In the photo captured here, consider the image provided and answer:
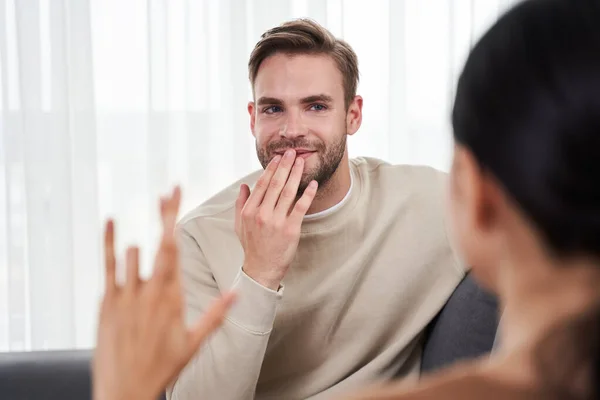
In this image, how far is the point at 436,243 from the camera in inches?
76.4

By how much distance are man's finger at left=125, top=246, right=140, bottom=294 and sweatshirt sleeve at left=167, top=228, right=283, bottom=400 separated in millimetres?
833

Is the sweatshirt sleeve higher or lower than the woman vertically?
lower

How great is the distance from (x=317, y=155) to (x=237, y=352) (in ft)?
1.73

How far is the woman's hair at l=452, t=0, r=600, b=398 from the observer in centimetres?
63

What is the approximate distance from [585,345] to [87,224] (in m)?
2.57

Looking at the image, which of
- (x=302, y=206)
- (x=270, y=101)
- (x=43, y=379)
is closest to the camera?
(x=302, y=206)

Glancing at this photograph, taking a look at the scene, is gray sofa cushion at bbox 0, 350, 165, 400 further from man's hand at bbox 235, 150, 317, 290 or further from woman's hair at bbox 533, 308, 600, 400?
woman's hair at bbox 533, 308, 600, 400

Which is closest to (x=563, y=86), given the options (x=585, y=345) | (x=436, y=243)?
(x=585, y=345)

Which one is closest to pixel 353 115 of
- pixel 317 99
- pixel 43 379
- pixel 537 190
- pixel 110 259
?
pixel 317 99

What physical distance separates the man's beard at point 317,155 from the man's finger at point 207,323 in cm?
115

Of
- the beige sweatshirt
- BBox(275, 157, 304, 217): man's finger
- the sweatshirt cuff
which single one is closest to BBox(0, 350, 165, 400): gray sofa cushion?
the beige sweatshirt

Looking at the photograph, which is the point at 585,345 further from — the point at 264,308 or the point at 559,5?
the point at 264,308

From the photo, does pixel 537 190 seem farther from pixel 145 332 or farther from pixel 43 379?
pixel 43 379

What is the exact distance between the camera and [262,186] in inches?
71.9
